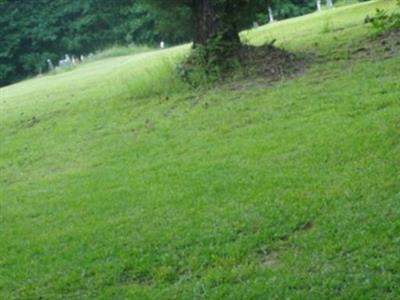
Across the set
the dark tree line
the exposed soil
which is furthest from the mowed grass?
the dark tree line

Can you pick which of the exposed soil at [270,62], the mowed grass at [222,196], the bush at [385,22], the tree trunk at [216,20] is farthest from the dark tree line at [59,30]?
the bush at [385,22]

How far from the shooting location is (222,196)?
242 inches

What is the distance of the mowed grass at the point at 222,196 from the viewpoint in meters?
4.67

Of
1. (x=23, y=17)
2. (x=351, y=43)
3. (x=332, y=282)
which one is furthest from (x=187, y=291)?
(x=23, y=17)

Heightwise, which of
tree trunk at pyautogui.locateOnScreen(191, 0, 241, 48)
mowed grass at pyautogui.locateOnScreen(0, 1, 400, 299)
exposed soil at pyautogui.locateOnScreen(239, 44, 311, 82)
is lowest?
mowed grass at pyautogui.locateOnScreen(0, 1, 400, 299)

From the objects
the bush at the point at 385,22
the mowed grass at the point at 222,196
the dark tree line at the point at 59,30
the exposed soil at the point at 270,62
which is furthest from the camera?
the dark tree line at the point at 59,30

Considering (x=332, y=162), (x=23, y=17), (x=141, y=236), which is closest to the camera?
(x=141, y=236)

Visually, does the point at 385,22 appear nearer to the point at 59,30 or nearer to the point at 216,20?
the point at 216,20

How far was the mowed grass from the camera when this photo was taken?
467 cm

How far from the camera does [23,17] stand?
1837 inches

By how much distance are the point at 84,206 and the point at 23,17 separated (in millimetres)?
42462

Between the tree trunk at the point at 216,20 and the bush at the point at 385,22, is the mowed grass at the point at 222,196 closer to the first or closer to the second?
the bush at the point at 385,22

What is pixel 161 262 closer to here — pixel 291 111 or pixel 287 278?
pixel 287 278

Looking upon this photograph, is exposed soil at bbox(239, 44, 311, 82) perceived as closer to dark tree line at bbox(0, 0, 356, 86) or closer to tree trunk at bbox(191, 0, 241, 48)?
tree trunk at bbox(191, 0, 241, 48)
